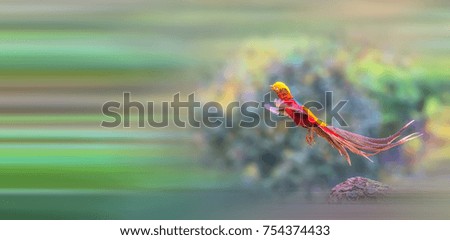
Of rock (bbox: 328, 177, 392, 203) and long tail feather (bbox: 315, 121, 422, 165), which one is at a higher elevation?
long tail feather (bbox: 315, 121, 422, 165)

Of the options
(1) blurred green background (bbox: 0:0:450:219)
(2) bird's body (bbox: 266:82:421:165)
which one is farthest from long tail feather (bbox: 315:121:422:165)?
(1) blurred green background (bbox: 0:0:450:219)

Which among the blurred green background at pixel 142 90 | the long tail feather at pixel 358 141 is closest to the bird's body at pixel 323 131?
the long tail feather at pixel 358 141

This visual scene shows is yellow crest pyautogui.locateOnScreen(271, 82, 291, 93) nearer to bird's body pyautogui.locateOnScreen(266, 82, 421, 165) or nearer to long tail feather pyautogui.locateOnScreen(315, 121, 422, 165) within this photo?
bird's body pyautogui.locateOnScreen(266, 82, 421, 165)

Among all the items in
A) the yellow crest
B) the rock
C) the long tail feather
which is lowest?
the rock

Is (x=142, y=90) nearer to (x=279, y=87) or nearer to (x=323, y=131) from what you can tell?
(x=279, y=87)

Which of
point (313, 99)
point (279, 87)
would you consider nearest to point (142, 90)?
point (279, 87)
